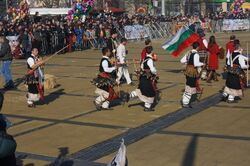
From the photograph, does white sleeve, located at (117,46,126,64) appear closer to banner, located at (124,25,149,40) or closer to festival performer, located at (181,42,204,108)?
festival performer, located at (181,42,204,108)

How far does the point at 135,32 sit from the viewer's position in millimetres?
35594

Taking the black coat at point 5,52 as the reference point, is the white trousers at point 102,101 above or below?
below

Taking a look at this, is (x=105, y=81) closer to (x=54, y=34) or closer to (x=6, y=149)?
(x=6, y=149)

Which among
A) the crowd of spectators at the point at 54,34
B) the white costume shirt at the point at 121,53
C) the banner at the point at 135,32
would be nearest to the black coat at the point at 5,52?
the white costume shirt at the point at 121,53

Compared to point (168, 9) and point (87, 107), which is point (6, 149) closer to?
point (87, 107)

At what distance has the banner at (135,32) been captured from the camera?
115 feet

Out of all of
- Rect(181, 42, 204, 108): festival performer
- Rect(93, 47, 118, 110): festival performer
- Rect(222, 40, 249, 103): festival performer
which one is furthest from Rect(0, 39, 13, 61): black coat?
Rect(222, 40, 249, 103): festival performer

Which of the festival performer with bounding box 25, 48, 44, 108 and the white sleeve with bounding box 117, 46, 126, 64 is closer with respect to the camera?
the festival performer with bounding box 25, 48, 44, 108

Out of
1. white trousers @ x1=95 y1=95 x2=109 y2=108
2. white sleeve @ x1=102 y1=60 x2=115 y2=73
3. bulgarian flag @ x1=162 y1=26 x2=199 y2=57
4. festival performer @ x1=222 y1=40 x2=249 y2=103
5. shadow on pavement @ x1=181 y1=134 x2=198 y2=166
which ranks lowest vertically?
shadow on pavement @ x1=181 y1=134 x2=198 y2=166

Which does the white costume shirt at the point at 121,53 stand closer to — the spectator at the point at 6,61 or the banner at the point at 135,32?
the spectator at the point at 6,61

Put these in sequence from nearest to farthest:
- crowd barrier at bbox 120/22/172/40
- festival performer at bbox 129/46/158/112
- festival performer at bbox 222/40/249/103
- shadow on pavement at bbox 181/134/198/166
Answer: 1. shadow on pavement at bbox 181/134/198/166
2. festival performer at bbox 129/46/158/112
3. festival performer at bbox 222/40/249/103
4. crowd barrier at bbox 120/22/172/40

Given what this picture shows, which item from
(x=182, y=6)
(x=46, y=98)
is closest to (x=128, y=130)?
(x=46, y=98)

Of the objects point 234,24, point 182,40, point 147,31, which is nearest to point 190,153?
point 182,40

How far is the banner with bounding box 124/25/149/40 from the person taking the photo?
115 ft
